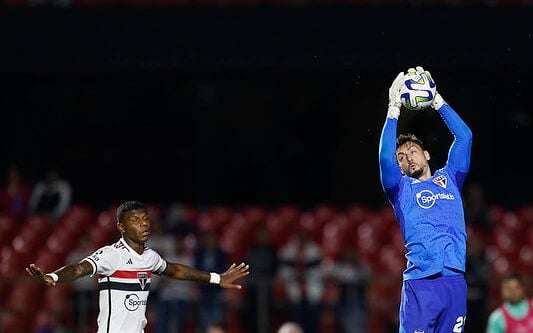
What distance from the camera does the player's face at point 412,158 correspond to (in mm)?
8844

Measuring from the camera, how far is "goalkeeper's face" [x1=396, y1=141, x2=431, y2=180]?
884 cm

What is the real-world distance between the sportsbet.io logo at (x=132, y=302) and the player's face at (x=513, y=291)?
457cm

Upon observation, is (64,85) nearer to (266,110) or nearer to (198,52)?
(266,110)

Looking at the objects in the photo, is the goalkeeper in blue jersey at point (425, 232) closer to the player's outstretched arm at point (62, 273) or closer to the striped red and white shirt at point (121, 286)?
the striped red and white shirt at point (121, 286)

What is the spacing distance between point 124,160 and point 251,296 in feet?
30.6

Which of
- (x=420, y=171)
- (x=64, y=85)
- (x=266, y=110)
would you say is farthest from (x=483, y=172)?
(x=420, y=171)

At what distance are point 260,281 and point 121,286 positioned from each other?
5.82 m

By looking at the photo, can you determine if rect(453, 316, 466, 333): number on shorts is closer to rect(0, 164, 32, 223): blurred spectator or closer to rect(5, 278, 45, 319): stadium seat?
rect(5, 278, 45, 319): stadium seat

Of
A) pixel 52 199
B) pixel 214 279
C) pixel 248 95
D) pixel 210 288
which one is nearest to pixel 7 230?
pixel 52 199

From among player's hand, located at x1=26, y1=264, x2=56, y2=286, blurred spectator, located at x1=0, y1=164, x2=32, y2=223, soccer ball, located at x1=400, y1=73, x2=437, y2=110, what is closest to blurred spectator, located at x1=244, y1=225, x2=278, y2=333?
blurred spectator, located at x1=0, y1=164, x2=32, y2=223

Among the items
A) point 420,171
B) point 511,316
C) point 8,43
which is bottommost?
point 511,316

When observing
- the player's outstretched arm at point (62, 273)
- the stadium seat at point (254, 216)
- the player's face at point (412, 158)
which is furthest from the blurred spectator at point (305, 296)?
the player's outstretched arm at point (62, 273)

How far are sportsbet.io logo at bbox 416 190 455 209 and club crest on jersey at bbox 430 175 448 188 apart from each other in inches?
3.5

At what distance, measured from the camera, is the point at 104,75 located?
61.4 feet
